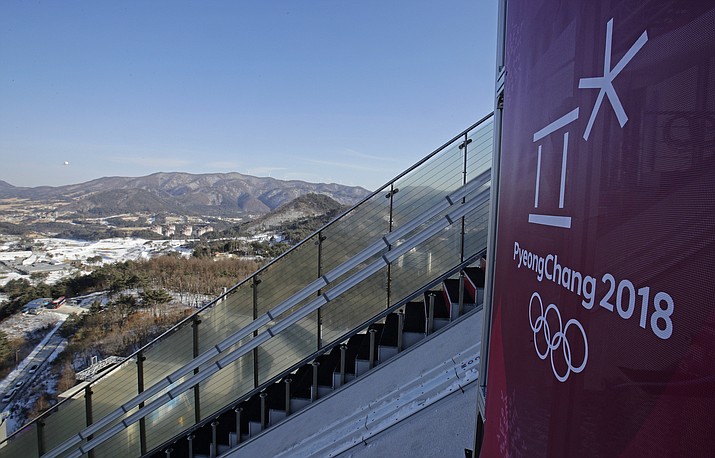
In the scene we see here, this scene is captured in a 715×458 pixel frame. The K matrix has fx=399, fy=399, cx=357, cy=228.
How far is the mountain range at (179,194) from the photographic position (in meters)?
86.1

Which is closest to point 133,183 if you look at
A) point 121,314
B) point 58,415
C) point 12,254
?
point 12,254

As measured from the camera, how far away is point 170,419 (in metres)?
4.55

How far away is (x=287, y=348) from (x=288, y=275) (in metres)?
0.82

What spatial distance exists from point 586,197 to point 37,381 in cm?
2925

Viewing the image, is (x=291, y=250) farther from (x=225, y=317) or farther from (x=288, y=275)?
(x=225, y=317)

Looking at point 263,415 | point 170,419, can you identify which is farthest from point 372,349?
point 170,419

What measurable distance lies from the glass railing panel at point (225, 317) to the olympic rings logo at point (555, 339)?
152 inches

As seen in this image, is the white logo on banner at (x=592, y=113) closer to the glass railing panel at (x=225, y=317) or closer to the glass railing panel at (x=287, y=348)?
the glass railing panel at (x=287, y=348)

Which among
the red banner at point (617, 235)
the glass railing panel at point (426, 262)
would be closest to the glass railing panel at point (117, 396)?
the glass railing panel at point (426, 262)

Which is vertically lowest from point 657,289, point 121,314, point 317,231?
point 121,314

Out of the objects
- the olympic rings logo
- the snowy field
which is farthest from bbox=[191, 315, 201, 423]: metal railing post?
the snowy field

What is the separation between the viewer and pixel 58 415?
4625 mm

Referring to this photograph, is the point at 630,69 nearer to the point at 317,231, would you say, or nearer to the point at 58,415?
the point at 317,231

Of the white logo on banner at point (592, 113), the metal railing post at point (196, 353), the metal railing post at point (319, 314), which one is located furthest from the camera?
the metal railing post at point (196, 353)
